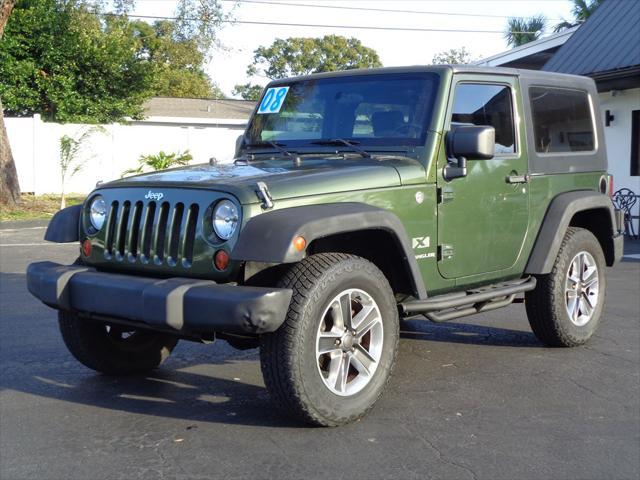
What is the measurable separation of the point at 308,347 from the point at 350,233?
0.80 metres

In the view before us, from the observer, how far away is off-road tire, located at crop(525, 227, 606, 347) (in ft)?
20.5

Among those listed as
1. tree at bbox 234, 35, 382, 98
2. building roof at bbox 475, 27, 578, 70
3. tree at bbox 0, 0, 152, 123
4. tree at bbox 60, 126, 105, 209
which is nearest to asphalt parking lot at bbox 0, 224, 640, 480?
building roof at bbox 475, 27, 578, 70

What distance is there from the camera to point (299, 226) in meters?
4.29

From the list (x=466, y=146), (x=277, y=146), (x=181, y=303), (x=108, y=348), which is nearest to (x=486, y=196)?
(x=466, y=146)

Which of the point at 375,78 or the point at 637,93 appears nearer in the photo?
the point at 375,78

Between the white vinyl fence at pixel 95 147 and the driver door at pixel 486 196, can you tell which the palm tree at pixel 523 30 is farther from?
the driver door at pixel 486 196

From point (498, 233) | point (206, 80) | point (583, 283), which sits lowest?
point (583, 283)

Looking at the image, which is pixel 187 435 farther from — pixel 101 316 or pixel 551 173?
pixel 551 173

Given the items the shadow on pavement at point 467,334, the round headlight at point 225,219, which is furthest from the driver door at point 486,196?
the round headlight at point 225,219

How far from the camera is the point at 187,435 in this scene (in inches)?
179

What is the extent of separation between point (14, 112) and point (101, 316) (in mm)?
25629

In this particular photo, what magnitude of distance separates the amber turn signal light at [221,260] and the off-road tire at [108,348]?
3.91 ft

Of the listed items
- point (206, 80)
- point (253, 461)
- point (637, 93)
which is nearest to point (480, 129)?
point (253, 461)

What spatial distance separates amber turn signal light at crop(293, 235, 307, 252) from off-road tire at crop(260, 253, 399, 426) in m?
0.21
